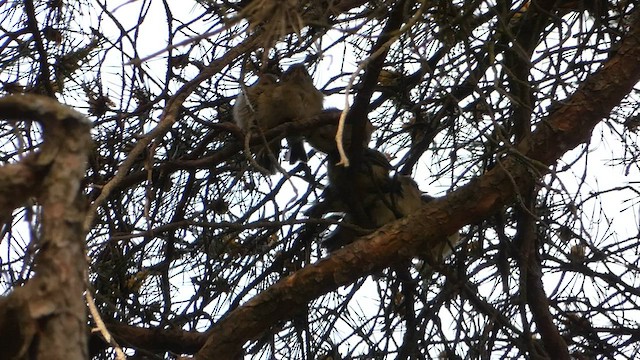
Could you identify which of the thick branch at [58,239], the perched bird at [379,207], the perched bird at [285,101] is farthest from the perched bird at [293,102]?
the thick branch at [58,239]

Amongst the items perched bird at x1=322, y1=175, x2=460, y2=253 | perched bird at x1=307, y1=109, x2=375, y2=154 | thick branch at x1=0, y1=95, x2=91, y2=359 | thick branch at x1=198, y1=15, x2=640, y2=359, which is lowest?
thick branch at x1=0, y1=95, x2=91, y2=359

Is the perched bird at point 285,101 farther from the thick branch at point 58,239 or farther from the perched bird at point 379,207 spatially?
the thick branch at point 58,239

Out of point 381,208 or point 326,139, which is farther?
point 381,208

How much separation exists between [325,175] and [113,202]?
85cm

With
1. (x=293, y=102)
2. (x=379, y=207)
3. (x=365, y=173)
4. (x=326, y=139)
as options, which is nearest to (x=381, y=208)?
(x=379, y=207)

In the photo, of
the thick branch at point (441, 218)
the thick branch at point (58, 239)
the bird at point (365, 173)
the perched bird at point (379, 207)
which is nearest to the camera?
the thick branch at point (58, 239)

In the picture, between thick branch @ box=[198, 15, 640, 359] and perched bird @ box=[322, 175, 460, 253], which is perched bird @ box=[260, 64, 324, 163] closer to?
perched bird @ box=[322, 175, 460, 253]

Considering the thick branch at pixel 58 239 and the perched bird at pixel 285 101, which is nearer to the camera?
the thick branch at pixel 58 239

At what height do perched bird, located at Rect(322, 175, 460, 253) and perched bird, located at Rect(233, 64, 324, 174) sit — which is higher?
perched bird, located at Rect(233, 64, 324, 174)

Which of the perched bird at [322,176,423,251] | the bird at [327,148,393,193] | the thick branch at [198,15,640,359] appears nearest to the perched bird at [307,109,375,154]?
the bird at [327,148,393,193]

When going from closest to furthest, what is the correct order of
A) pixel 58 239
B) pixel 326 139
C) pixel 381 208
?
1. pixel 58 239
2. pixel 326 139
3. pixel 381 208

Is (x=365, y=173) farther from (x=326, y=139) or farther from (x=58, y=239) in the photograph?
(x=58, y=239)

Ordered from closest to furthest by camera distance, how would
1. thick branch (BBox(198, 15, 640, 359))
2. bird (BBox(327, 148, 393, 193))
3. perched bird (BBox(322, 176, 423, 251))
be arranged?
1. thick branch (BBox(198, 15, 640, 359))
2. bird (BBox(327, 148, 393, 193))
3. perched bird (BBox(322, 176, 423, 251))

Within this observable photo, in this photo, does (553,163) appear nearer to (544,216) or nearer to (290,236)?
(544,216)
